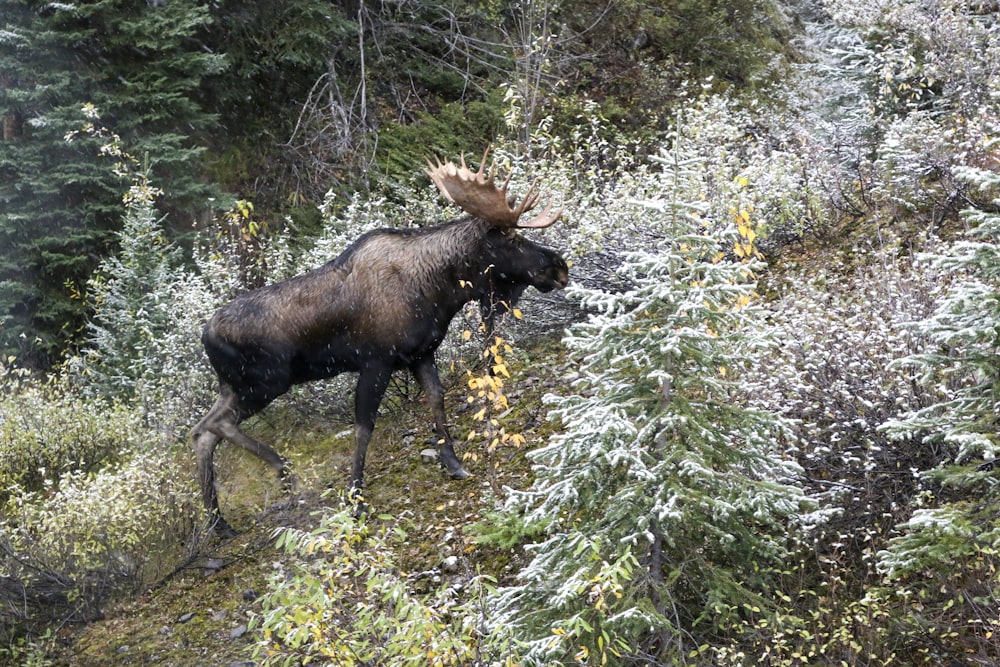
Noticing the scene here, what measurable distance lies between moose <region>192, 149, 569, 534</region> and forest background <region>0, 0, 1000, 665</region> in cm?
52

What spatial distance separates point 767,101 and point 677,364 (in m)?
10.1

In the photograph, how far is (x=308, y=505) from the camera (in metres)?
8.05

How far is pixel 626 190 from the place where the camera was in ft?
31.3

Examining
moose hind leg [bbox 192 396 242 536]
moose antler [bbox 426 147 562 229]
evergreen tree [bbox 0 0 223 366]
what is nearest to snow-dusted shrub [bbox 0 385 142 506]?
moose hind leg [bbox 192 396 242 536]

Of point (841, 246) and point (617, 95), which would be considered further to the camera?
point (617, 95)

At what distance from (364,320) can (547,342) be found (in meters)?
2.46

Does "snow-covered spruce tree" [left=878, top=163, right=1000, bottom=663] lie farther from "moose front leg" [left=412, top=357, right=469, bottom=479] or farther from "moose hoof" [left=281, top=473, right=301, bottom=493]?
"moose hoof" [left=281, top=473, right=301, bottom=493]

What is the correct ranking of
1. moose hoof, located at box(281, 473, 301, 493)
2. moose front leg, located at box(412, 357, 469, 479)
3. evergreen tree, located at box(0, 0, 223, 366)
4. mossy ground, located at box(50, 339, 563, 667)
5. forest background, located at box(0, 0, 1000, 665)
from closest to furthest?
forest background, located at box(0, 0, 1000, 665) < mossy ground, located at box(50, 339, 563, 667) < moose front leg, located at box(412, 357, 469, 479) < moose hoof, located at box(281, 473, 301, 493) < evergreen tree, located at box(0, 0, 223, 366)

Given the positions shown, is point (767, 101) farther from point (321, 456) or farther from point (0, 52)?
point (0, 52)

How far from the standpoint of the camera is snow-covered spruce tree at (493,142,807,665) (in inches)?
186

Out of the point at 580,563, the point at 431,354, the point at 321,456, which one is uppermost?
the point at 580,563

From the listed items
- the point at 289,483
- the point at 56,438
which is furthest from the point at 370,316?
the point at 56,438

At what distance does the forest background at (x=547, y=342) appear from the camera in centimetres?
485

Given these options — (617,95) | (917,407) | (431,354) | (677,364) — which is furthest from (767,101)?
(677,364)
